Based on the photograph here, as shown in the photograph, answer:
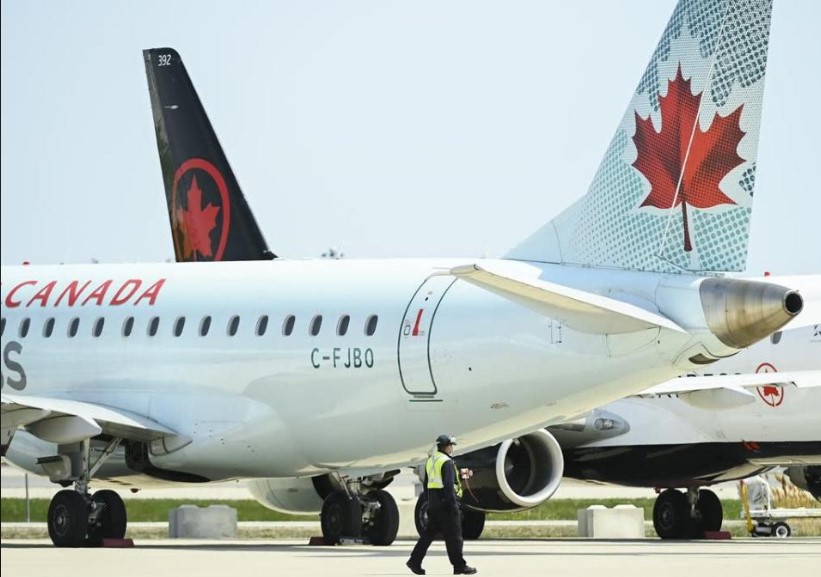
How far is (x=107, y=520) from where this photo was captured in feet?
82.3

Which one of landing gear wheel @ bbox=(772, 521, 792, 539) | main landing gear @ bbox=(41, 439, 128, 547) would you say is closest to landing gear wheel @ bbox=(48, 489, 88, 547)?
main landing gear @ bbox=(41, 439, 128, 547)

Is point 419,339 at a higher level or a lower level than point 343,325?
lower

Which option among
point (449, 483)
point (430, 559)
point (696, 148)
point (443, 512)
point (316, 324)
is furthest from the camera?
point (316, 324)

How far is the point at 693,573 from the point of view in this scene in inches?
712

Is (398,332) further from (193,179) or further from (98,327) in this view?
(193,179)

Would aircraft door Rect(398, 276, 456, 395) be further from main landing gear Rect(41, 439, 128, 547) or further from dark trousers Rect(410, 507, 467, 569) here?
main landing gear Rect(41, 439, 128, 547)

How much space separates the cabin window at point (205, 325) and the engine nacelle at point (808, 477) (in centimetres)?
1064

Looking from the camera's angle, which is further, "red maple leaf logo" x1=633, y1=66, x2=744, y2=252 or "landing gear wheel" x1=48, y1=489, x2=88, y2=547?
"landing gear wheel" x1=48, y1=489, x2=88, y2=547

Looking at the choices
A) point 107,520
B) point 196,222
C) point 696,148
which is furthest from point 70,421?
point 196,222

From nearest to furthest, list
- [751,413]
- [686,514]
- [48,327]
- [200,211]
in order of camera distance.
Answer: [48,327] < [751,413] < [686,514] < [200,211]

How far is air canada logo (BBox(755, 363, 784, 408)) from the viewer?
27453 millimetres

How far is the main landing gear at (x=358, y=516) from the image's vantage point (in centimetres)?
2630

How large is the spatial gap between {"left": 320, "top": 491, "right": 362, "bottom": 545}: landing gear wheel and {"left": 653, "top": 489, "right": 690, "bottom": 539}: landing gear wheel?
6.65m

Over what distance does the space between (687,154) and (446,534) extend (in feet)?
19.5
